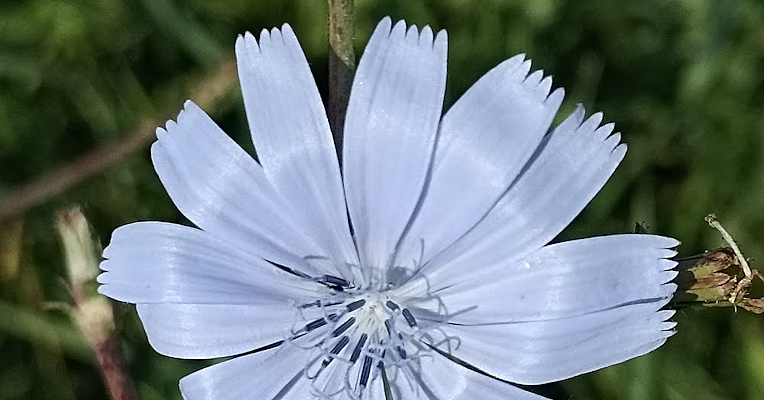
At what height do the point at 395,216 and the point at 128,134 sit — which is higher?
the point at 128,134

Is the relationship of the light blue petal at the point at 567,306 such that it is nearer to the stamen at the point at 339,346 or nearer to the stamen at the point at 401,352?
the stamen at the point at 401,352

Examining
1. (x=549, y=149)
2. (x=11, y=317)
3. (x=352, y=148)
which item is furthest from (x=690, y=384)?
(x=11, y=317)

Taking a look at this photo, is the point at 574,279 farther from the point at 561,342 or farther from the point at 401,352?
the point at 401,352

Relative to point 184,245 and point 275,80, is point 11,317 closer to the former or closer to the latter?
point 184,245

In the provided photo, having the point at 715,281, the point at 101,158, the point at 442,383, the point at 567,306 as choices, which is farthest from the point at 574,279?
the point at 101,158

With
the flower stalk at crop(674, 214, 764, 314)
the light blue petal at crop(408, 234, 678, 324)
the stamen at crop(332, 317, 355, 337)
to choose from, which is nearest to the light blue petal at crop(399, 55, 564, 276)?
the light blue petal at crop(408, 234, 678, 324)

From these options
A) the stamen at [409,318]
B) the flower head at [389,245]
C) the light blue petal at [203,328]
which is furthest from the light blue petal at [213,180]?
the stamen at [409,318]

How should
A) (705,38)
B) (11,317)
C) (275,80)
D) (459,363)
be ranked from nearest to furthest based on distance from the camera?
1. (275,80)
2. (459,363)
3. (705,38)
4. (11,317)
